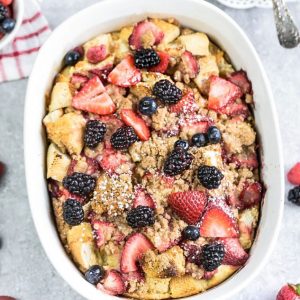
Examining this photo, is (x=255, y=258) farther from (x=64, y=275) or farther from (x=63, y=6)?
(x=63, y=6)

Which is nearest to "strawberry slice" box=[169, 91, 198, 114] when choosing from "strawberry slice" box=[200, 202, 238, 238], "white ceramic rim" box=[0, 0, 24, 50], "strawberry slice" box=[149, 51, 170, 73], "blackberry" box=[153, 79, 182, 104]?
"blackberry" box=[153, 79, 182, 104]

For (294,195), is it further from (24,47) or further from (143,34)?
(24,47)

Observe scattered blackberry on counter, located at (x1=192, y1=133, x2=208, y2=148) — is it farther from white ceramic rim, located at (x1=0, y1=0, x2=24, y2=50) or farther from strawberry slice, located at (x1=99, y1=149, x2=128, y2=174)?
white ceramic rim, located at (x1=0, y1=0, x2=24, y2=50)

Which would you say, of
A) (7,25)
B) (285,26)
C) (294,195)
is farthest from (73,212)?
(285,26)

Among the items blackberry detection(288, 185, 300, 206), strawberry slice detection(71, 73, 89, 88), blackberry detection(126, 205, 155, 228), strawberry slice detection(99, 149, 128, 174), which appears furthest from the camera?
blackberry detection(288, 185, 300, 206)

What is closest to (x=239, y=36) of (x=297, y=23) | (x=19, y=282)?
(x=297, y=23)

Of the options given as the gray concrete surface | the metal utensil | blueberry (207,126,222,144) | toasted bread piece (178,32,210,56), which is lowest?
the gray concrete surface

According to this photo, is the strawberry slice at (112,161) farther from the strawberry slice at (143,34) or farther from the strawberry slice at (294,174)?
A: the strawberry slice at (294,174)
